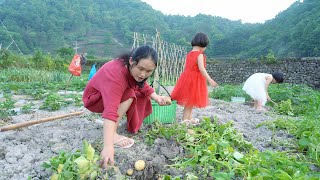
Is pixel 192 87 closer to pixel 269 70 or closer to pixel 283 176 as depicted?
pixel 283 176

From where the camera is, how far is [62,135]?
2.44 metres

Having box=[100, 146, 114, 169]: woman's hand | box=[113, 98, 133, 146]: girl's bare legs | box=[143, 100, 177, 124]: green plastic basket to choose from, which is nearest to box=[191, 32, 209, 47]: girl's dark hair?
box=[143, 100, 177, 124]: green plastic basket

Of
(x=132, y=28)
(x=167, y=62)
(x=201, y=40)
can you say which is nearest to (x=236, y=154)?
(x=201, y=40)

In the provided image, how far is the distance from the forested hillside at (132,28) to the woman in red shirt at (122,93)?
16815 millimetres

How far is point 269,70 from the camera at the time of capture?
504 inches

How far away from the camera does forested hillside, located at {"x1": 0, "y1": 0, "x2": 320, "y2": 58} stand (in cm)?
2028

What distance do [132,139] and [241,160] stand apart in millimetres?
853

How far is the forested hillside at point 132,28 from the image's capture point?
2028 cm

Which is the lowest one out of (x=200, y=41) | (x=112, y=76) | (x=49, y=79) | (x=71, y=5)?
(x=49, y=79)

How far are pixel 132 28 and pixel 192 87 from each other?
111 ft

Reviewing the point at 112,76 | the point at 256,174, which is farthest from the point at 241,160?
the point at 112,76

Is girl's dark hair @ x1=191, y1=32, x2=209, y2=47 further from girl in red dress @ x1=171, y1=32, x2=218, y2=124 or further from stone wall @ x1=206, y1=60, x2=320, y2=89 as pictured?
stone wall @ x1=206, y1=60, x2=320, y2=89

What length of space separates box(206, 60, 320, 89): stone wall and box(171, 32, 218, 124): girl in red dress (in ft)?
32.9

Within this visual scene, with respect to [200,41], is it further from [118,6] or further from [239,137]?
[118,6]
